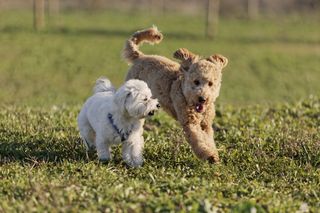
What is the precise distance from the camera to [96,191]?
20.1 ft

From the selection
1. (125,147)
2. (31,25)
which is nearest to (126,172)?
(125,147)

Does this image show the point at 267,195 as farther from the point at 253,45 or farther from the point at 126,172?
the point at 253,45

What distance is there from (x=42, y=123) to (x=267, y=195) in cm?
416

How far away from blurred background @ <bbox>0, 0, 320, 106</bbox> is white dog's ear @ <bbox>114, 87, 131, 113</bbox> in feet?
25.0

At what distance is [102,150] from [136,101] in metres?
0.76

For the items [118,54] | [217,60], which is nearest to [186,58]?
[217,60]

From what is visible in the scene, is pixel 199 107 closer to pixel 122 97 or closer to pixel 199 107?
pixel 199 107

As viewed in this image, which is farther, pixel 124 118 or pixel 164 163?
pixel 164 163

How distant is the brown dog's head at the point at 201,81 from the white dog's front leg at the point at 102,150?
1.11 m

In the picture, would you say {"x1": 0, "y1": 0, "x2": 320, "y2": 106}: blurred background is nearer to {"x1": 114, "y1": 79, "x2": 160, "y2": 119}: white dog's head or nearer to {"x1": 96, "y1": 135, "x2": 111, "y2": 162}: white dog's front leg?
{"x1": 96, "y1": 135, "x2": 111, "y2": 162}: white dog's front leg

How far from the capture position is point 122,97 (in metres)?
7.36

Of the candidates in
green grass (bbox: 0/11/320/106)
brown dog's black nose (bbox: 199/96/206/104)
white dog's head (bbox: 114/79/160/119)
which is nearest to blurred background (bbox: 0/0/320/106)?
green grass (bbox: 0/11/320/106)

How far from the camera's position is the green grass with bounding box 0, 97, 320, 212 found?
5945mm

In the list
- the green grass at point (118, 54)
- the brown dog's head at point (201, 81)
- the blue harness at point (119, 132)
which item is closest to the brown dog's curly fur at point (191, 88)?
the brown dog's head at point (201, 81)
